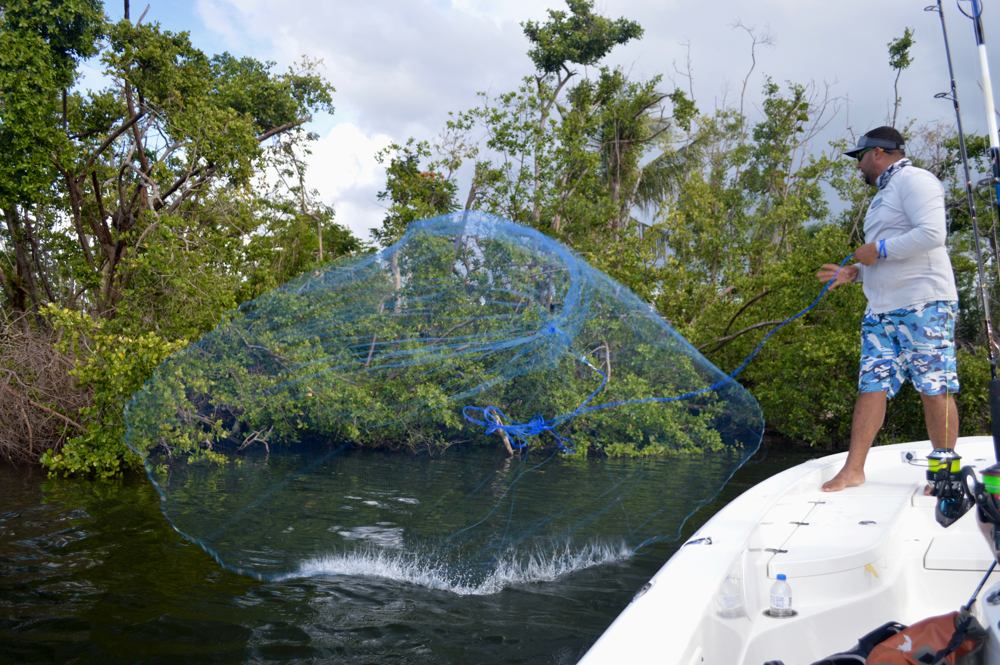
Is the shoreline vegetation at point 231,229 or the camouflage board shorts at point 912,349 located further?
the shoreline vegetation at point 231,229

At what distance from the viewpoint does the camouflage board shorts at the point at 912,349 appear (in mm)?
4160

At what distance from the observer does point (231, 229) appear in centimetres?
1550

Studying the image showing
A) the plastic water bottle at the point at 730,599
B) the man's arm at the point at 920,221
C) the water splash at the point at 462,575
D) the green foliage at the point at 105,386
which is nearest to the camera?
the plastic water bottle at the point at 730,599

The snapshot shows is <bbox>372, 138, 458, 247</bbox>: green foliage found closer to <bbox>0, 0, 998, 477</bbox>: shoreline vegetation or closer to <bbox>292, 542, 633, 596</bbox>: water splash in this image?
<bbox>0, 0, 998, 477</bbox>: shoreline vegetation

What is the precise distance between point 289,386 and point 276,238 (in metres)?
15.7

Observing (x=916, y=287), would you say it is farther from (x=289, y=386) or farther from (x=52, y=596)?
(x=52, y=596)

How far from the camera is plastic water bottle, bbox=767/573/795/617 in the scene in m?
2.87

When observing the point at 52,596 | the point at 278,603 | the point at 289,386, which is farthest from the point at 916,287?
the point at 52,596

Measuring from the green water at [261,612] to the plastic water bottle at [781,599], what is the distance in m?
1.97

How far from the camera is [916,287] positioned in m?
4.22

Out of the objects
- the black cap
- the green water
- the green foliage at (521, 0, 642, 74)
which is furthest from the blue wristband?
the green foliage at (521, 0, 642, 74)

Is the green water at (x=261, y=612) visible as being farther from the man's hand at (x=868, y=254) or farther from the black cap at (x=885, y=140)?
the black cap at (x=885, y=140)

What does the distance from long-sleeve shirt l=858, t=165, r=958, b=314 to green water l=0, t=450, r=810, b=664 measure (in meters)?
2.74

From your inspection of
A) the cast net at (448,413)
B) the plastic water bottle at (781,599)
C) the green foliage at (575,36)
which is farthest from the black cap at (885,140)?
the green foliage at (575,36)
